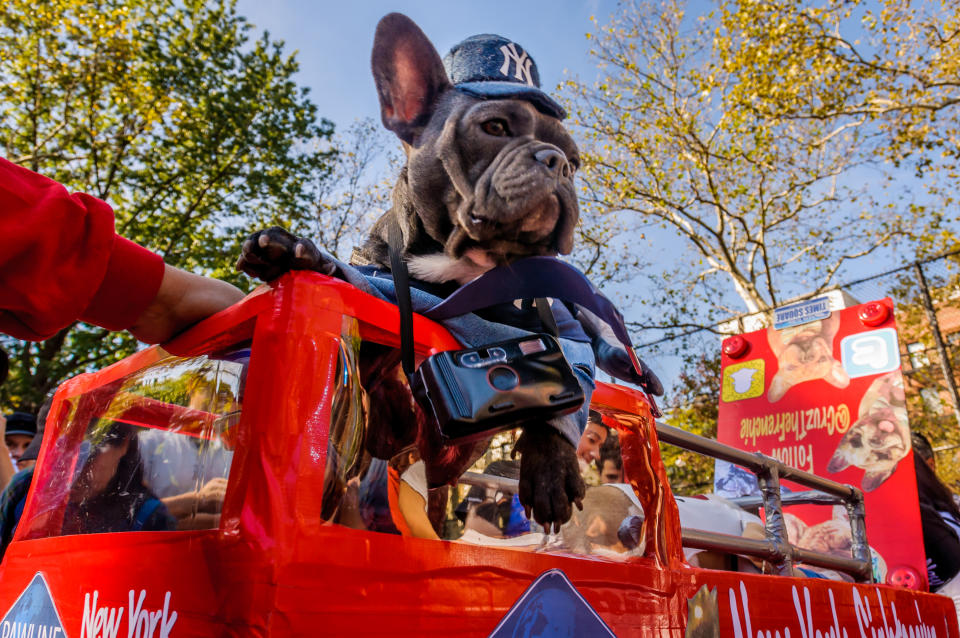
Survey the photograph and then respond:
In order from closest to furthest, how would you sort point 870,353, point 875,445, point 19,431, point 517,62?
point 517,62 < point 19,431 < point 875,445 < point 870,353

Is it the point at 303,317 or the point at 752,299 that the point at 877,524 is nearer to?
the point at 303,317

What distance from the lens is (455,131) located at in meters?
1.92

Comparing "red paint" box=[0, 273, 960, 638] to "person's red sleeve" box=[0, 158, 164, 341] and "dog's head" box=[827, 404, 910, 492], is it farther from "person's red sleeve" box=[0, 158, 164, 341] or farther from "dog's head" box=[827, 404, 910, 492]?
"dog's head" box=[827, 404, 910, 492]

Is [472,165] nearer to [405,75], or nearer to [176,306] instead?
[405,75]

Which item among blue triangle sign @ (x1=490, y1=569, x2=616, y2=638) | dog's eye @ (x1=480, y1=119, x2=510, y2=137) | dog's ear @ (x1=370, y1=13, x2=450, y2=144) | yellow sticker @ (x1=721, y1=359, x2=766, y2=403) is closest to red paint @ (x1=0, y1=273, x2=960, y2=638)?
blue triangle sign @ (x1=490, y1=569, x2=616, y2=638)

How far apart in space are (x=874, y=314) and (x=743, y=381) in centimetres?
138

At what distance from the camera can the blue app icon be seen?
5.75 metres

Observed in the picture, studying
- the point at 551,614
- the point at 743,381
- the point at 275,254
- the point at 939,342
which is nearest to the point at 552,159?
the point at 275,254

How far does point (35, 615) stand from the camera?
1.37m

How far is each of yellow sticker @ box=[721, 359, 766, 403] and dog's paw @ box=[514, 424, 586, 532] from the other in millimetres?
5702

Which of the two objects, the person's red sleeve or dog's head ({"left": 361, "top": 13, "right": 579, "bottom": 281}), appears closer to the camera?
the person's red sleeve

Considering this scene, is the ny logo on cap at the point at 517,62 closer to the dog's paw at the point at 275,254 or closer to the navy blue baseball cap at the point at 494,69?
the navy blue baseball cap at the point at 494,69

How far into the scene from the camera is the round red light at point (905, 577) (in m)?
4.80

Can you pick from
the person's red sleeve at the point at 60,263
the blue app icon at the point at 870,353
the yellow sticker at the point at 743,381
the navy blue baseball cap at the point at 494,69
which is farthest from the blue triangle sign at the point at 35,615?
the yellow sticker at the point at 743,381
